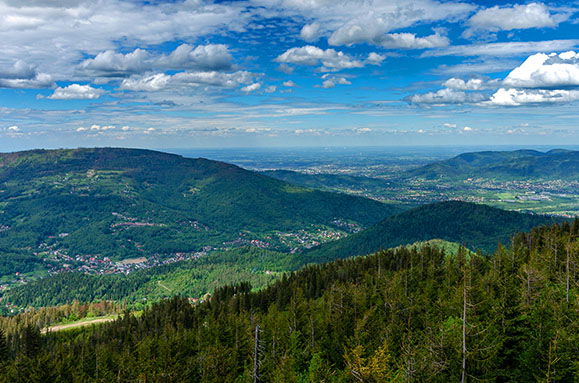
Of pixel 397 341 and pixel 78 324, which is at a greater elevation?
pixel 397 341

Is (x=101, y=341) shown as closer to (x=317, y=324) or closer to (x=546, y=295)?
(x=317, y=324)

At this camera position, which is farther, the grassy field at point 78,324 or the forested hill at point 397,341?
the grassy field at point 78,324

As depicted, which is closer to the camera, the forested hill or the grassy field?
the forested hill

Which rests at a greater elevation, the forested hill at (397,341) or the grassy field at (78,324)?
the forested hill at (397,341)

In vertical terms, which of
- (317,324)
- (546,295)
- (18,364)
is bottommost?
(18,364)

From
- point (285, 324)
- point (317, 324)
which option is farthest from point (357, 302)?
point (285, 324)

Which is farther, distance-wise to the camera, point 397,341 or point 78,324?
point 78,324

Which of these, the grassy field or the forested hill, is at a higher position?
the forested hill

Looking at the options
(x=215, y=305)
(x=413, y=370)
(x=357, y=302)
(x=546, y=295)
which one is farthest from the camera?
(x=215, y=305)
